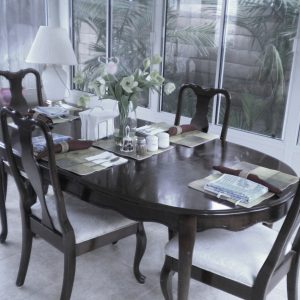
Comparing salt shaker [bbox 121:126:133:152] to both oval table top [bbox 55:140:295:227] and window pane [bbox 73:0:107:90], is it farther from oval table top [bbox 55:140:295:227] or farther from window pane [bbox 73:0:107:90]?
window pane [bbox 73:0:107:90]

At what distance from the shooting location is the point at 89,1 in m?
4.47

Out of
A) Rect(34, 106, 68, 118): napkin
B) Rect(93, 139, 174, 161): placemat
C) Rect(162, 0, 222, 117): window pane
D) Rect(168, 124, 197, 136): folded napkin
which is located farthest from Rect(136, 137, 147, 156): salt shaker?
Rect(162, 0, 222, 117): window pane

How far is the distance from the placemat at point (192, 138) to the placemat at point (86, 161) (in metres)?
0.45

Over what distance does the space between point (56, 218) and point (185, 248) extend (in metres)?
0.72

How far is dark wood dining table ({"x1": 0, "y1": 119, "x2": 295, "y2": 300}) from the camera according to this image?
150cm

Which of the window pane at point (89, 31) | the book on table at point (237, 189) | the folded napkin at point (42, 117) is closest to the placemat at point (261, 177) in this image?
the book on table at point (237, 189)

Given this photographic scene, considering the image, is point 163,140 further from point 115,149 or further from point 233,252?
point 233,252

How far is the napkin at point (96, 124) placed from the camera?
229cm

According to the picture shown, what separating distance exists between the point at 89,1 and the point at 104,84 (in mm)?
2823

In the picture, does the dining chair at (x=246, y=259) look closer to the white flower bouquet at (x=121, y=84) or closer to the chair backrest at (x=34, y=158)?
the chair backrest at (x=34, y=158)

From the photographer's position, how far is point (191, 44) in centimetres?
353

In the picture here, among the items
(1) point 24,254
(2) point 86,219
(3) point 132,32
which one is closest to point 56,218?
(2) point 86,219

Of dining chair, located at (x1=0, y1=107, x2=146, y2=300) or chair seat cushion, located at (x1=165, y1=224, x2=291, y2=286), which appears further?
dining chair, located at (x1=0, y1=107, x2=146, y2=300)

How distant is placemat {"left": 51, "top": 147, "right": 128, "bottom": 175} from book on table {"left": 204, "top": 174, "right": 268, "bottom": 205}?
1.71 feet
